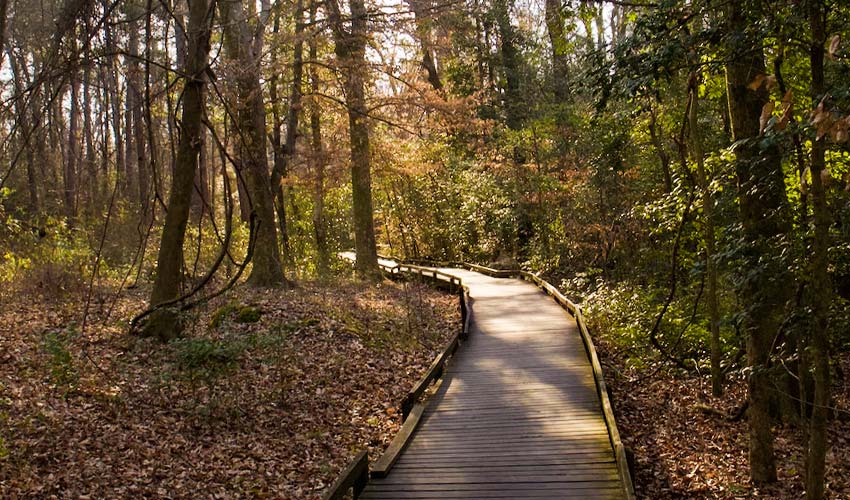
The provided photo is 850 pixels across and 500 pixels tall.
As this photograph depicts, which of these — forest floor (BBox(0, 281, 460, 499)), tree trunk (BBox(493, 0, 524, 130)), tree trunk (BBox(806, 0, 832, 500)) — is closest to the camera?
tree trunk (BBox(806, 0, 832, 500))

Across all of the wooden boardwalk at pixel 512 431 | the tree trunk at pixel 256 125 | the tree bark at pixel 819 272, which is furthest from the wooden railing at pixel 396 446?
the tree trunk at pixel 256 125

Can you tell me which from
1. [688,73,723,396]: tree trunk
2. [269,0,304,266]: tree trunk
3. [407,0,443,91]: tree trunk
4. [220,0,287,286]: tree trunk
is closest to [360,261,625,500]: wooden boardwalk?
[688,73,723,396]: tree trunk

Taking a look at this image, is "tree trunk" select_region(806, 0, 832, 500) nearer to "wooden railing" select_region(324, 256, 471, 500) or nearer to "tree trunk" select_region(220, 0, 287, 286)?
"wooden railing" select_region(324, 256, 471, 500)

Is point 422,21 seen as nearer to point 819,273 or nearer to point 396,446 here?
point 396,446

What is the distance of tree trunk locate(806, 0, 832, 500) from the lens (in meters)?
5.12

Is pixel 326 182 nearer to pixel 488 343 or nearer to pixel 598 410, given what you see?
pixel 488 343

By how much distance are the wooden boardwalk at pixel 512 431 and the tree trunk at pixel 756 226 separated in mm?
1819

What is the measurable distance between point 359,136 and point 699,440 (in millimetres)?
13892

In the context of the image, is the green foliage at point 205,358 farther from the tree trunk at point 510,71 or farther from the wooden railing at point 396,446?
the tree trunk at point 510,71

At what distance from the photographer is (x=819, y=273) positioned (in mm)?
5344

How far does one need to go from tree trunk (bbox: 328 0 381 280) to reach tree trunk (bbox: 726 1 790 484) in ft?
35.1

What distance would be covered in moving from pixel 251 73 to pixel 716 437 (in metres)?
11.8

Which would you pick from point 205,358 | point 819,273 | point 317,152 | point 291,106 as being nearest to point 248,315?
point 205,358

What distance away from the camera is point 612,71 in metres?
7.10
